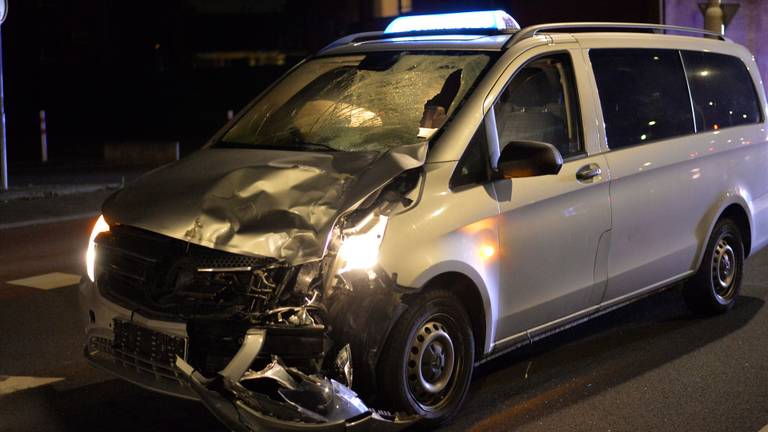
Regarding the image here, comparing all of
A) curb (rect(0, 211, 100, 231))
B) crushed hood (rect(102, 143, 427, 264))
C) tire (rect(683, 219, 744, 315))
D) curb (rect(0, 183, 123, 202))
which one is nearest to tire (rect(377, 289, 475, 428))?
crushed hood (rect(102, 143, 427, 264))

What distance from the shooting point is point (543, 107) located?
5.69m

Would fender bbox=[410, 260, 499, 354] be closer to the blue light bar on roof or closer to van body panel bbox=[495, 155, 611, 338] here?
van body panel bbox=[495, 155, 611, 338]

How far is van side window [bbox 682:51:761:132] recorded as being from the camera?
6.95 m

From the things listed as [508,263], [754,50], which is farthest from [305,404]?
[754,50]

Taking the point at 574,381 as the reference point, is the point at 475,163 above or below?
above

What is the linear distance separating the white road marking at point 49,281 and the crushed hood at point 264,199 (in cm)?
377

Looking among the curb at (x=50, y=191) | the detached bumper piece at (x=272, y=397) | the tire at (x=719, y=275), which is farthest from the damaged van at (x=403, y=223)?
the curb at (x=50, y=191)

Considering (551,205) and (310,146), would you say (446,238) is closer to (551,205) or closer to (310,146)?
(551,205)

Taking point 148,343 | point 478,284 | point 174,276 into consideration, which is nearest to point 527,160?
point 478,284

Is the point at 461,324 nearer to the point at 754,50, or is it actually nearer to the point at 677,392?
the point at 677,392

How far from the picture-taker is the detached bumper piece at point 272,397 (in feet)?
14.1

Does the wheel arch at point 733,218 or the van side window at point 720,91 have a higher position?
the van side window at point 720,91

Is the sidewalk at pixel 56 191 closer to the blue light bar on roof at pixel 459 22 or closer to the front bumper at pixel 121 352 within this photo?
the blue light bar on roof at pixel 459 22

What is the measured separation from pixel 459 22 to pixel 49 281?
4.53 metres
